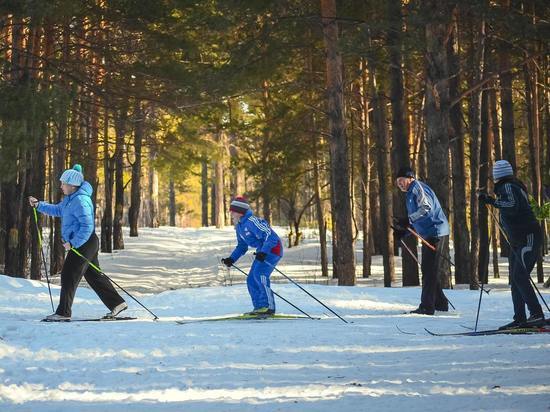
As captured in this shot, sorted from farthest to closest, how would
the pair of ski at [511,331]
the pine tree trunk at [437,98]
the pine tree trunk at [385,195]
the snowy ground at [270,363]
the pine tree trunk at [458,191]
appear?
the pine tree trunk at [385,195], the pine tree trunk at [458,191], the pine tree trunk at [437,98], the pair of ski at [511,331], the snowy ground at [270,363]

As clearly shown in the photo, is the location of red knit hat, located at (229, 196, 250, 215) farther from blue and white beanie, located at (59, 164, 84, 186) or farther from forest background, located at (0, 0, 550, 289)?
forest background, located at (0, 0, 550, 289)

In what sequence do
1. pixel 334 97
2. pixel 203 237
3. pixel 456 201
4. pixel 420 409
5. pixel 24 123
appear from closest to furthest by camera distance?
pixel 420 409 → pixel 24 123 → pixel 334 97 → pixel 456 201 → pixel 203 237

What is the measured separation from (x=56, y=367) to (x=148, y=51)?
14.6 m

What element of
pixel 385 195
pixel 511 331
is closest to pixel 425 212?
pixel 511 331

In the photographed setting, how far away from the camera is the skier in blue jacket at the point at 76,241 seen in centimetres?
1066

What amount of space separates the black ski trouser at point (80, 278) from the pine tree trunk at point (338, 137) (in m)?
7.86

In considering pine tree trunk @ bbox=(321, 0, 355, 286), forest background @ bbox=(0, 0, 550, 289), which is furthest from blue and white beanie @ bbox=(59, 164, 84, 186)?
pine tree trunk @ bbox=(321, 0, 355, 286)

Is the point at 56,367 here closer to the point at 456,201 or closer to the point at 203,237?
the point at 456,201

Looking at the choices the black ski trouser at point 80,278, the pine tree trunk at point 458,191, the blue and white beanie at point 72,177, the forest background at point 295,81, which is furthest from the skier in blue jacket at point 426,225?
the pine tree trunk at point 458,191

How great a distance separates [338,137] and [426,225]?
7.12 meters

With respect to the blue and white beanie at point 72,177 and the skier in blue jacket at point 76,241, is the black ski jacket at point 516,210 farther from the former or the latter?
the blue and white beanie at point 72,177

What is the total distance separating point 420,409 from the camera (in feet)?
16.7

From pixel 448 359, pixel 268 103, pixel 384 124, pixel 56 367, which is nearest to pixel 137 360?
pixel 56 367

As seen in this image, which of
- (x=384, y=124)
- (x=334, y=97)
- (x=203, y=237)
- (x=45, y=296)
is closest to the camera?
(x=45, y=296)
